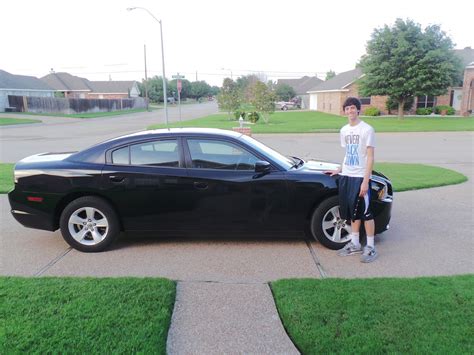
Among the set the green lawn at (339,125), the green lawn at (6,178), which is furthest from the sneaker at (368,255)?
the green lawn at (339,125)

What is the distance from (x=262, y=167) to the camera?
4.59m

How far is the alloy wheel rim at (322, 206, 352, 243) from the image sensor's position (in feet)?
15.4

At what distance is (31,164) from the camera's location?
4.83 m

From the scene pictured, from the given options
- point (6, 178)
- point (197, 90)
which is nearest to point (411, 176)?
point (6, 178)

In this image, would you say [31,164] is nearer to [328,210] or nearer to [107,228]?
[107,228]

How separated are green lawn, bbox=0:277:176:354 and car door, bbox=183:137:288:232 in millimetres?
1172

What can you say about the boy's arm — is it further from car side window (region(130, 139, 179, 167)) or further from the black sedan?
car side window (region(130, 139, 179, 167))

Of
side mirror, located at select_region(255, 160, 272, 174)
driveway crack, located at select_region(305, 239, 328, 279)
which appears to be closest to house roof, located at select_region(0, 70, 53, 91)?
side mirror, located at select_region(255, 160, 272, 174)

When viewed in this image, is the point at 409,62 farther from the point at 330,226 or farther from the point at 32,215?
the point at 32,215

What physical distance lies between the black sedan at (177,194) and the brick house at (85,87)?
6383cm

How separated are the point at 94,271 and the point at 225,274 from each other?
1.39 meters

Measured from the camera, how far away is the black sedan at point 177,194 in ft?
15.1

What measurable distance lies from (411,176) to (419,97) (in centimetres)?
3229

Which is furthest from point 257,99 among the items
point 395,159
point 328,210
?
point 328,210
